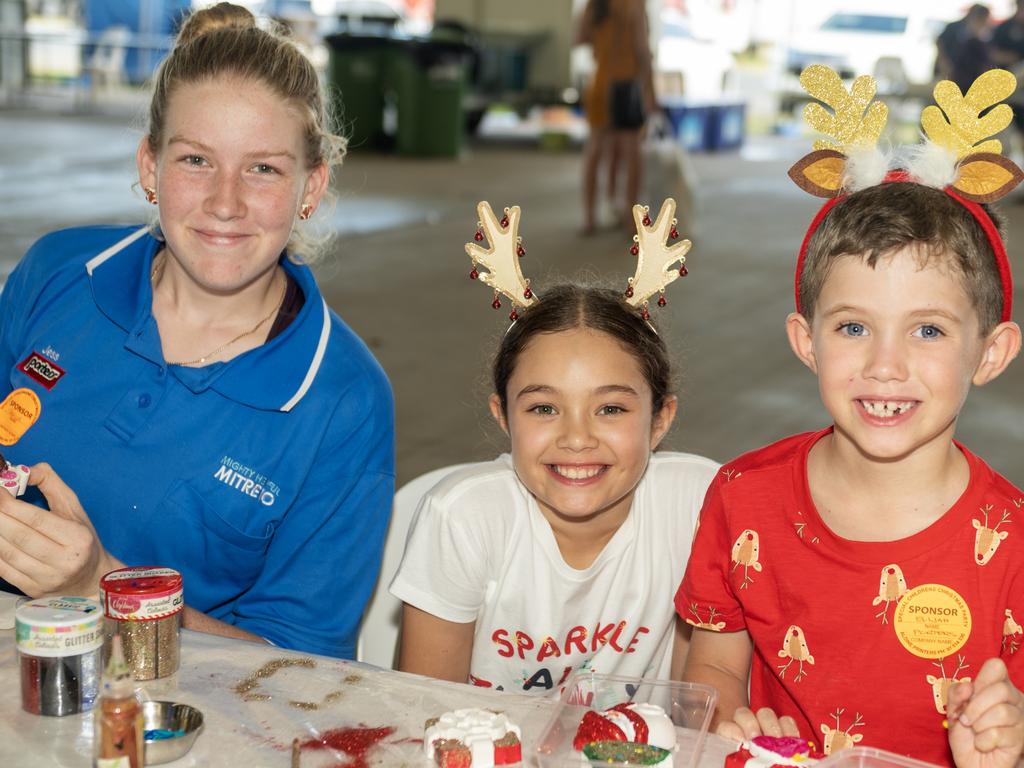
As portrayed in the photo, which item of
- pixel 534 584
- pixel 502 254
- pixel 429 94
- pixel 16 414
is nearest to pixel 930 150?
pixel 502 254

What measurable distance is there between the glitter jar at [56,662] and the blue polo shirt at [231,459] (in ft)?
1.95

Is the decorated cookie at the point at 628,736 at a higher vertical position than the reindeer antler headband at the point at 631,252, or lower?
lower

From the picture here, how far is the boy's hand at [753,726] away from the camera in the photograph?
1682 mm

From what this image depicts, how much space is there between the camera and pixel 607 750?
4.99 ft

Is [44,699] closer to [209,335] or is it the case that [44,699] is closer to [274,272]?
[209,335]

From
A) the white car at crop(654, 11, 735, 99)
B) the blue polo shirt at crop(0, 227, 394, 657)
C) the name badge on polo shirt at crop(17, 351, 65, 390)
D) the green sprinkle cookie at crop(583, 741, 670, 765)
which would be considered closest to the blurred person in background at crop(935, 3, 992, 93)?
the white car at crop(654, 11, 735, 99)

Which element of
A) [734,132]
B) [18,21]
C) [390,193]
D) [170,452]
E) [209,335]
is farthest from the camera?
[18,21]

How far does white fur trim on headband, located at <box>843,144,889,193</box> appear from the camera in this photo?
78.0 inches

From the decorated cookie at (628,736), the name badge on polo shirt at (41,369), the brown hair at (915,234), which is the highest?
the brown hair at (915,234)

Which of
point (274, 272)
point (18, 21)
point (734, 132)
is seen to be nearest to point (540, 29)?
point (734, 132)

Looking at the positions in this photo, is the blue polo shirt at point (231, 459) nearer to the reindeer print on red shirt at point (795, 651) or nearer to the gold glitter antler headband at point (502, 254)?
the gold glitter antler headband at point (502, 254)

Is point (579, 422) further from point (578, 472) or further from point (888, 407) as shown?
point (888, 407)

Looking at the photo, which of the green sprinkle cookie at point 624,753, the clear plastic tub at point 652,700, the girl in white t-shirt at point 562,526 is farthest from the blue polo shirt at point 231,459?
the green sprinkle cookie at point 624,753

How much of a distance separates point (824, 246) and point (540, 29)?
1641 cm
